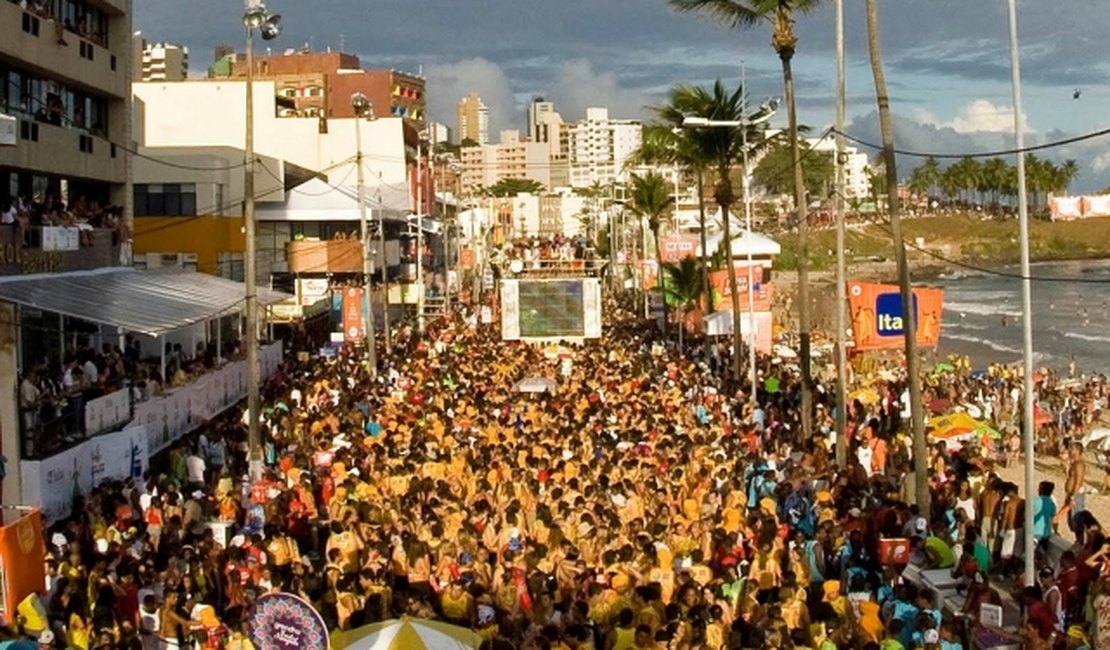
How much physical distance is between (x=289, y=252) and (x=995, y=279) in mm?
116222

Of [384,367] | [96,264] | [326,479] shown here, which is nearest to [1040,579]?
[326,479]

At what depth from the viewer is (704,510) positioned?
767 inches

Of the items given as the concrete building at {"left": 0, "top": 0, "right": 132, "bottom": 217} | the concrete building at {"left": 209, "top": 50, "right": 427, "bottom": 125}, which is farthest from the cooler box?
the concrete building at {"left": 209, "top": 50, "right": 427, "bottom": 125}

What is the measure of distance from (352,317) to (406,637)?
34.5 metres

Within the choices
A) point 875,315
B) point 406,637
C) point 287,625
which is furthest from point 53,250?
point 287,625

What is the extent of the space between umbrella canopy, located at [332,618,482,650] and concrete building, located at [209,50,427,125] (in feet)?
295

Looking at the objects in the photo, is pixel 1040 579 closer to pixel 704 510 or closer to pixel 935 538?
pixel 935 538

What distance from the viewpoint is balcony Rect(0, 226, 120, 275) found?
993 inches

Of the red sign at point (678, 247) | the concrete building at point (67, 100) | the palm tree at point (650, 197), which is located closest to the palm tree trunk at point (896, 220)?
the concrete building at point (67, 100)

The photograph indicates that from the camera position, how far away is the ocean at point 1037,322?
7181cm

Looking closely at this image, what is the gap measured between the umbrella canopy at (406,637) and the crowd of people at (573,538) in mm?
400

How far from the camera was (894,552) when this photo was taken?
667 inches

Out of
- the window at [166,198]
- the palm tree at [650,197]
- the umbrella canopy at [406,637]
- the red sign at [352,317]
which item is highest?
the palm tree at [650,197]

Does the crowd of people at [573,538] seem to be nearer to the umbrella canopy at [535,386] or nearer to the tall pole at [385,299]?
the umbrella canopy at [535,386]
